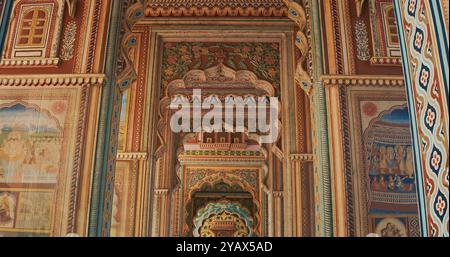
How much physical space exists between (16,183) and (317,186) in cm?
243

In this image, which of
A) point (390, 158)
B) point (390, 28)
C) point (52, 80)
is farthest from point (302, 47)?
point (52, 80)

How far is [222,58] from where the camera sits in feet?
25.1

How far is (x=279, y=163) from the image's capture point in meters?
9.16

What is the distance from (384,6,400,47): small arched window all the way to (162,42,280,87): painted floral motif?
294 cm

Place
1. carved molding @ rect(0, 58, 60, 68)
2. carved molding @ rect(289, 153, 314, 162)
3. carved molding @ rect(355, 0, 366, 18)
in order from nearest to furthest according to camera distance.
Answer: carved molding @ rect(0, 58, 60, 68)
carved molding @ rect(355, 0, 366, 18)
carved molding @ rect(289, 153, 314, 162)

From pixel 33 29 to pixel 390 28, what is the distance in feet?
10.8

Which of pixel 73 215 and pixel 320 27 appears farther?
pixel 320 27

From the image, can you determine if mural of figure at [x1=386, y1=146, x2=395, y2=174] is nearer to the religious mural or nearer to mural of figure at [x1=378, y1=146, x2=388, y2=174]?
mural of figure at [x1=378, y1=146, x2=388, y2=174]

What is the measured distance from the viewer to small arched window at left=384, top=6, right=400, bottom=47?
458 centimetres

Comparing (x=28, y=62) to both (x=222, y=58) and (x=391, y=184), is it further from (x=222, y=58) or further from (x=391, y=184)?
(x=222, y=58)

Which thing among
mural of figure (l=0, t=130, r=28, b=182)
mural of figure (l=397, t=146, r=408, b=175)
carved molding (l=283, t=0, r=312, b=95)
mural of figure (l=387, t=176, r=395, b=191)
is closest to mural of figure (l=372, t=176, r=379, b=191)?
mural of figure (l=387, t=176, r=395, b=191)

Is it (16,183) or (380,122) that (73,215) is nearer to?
(16,183)

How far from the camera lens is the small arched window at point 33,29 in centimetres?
472
